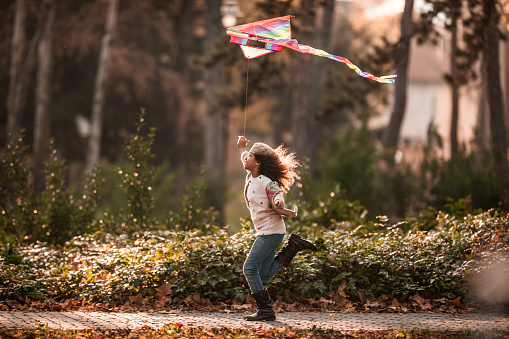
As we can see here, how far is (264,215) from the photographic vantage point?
7.03 m

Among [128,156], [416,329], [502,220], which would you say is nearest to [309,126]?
[128,156]

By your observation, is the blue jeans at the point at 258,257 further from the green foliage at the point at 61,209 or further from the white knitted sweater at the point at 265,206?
the green foliage at the point at 61,209

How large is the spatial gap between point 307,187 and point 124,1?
18.2 m

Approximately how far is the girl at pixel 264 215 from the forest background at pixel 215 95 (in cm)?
213

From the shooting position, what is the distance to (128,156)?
441 inches

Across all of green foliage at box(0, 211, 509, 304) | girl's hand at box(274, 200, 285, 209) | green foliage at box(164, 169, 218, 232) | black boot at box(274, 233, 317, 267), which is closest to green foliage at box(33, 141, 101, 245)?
green foliage at box(164, 169, 218, 232)

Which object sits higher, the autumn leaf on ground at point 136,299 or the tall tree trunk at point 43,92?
the tall tree trunk at point 43,92

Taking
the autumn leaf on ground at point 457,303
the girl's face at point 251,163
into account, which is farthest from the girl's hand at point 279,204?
the autumn leaf on ground at point 457,303

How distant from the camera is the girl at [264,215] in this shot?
275 inches

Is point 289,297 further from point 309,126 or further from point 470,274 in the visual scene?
point 309,126

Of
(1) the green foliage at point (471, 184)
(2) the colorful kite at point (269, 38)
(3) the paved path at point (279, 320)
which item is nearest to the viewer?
(3) the paved path at point (279, 320)

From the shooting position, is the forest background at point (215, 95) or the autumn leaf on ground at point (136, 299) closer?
the autumn leaf on ground at point (136, 299)

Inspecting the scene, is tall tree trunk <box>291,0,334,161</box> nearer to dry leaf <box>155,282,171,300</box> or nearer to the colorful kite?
the colorful kite

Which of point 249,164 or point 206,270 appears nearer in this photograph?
Answer: point 249,164
